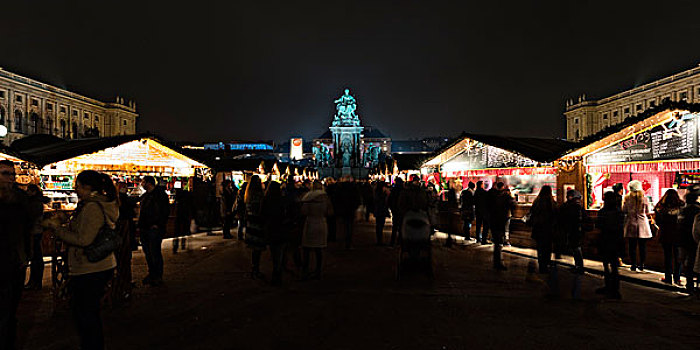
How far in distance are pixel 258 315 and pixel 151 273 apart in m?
2.64

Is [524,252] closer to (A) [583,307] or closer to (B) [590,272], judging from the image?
(B) [590,272]

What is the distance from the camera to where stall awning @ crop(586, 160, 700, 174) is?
958 cm

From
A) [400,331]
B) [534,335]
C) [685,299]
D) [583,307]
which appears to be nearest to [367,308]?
[400,331]

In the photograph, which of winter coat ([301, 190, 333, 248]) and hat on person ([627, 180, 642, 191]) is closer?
winter coat ([301, 190, 333, 248])

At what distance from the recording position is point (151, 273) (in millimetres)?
7246

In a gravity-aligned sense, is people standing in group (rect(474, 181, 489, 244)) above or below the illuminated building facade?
below

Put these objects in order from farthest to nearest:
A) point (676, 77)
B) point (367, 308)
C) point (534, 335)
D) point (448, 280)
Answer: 1. point (676, 77)
2. point (448, 280)
3. point (367, 308)
4. point (534, 335)

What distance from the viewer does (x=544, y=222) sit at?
7512 millimetres

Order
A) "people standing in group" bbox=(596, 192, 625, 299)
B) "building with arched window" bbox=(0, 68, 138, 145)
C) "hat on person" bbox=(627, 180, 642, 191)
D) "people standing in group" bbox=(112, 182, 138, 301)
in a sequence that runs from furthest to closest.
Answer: "building with arched window" bbox=(0, 68, 138, 145)
"hat on person" bbox=(627, 180, 642, 191)
"people standing in group" bbox=(596, 192, 625, 299)
"people standing in group" bbox=(112, 182, 138, 301)

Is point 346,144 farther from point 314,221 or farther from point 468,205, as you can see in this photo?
point 314,221

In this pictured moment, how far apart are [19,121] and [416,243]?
76.6m

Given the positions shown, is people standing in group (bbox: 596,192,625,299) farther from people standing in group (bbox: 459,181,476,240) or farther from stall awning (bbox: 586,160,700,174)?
people standing in group (bbox: 459,181,476,240)

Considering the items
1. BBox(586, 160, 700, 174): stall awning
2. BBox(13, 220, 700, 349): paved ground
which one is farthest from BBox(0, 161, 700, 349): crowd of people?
BBox(586, 160, 700, 174): stall awning

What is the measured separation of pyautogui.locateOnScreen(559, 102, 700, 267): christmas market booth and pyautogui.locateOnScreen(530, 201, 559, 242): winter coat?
2699 mm
